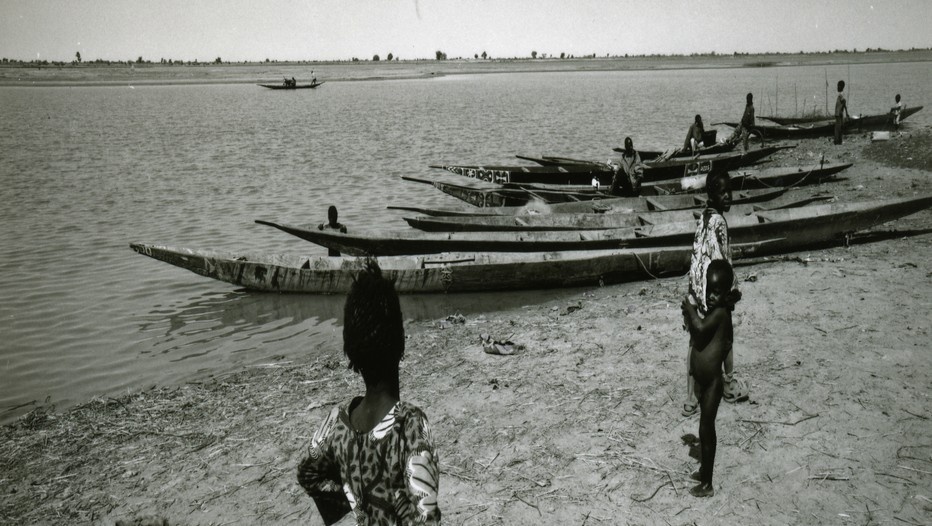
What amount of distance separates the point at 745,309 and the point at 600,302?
1.69 metres

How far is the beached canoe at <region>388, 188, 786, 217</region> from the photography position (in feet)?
33.7

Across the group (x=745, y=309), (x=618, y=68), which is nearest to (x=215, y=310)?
(x=745, y=309)

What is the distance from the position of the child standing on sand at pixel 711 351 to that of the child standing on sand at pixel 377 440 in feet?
7.27

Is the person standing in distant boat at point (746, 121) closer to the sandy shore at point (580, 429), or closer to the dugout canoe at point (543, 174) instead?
the dugout canoe at point (543, 174)

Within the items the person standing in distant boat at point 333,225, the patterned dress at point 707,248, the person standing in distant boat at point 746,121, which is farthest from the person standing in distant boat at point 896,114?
the patterned dress at point 707,248

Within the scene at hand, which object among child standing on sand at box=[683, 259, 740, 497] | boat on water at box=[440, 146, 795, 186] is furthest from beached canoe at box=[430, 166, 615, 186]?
child standing on sand at box=[683, 259, 740, 497]

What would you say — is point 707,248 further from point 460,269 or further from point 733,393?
point 460,269

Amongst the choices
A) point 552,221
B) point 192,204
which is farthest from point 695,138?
point 192,204

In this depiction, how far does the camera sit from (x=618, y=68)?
375 feet

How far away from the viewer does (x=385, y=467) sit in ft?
5.61

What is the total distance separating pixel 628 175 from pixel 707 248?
734cm

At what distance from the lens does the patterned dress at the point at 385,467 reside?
169cm

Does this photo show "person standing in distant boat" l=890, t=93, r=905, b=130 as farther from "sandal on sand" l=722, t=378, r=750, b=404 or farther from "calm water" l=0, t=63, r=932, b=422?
"sandal on sand" l=722, t=378, r=750, b=404

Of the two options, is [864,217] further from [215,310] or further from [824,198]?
[215,310]
